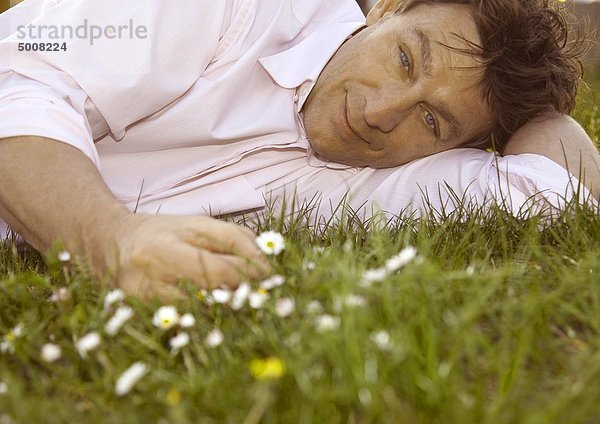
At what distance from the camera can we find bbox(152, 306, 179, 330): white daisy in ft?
5.21

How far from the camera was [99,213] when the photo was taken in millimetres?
1970

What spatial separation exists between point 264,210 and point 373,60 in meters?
0.81

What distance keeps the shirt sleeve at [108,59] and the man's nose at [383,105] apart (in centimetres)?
73

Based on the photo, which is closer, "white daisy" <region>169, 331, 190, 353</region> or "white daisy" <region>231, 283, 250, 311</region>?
"white daisy" <region>169, 331, 190, 353</region>

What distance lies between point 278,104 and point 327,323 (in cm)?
197

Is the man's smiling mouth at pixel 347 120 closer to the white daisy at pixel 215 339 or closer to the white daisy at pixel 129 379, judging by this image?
the white daisy at pixel 215 339

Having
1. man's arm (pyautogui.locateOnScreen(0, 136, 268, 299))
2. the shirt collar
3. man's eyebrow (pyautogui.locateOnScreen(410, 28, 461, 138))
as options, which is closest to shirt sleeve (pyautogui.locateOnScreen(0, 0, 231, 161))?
man's arm (pyautogui.locateOnScreen(0, 136, 268, 299))

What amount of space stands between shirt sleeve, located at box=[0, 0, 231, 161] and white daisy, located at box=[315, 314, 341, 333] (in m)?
1.25

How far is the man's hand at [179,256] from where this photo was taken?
175 cm

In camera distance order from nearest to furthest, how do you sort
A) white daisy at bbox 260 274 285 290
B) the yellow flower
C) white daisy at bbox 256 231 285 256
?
the yellow flower < white daisy at bbox 260 274 285 290 < white daisy at bbox 256 231 285 256

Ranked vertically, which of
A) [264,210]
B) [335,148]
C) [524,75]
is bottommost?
[264,210]

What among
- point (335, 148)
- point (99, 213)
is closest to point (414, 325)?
point (99, 213)

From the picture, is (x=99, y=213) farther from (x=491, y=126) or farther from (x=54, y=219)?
(x=491, y=126)

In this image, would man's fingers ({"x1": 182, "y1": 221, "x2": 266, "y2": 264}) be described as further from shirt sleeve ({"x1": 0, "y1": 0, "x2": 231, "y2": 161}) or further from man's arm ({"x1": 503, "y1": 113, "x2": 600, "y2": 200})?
man's arm ({"x1": 503, "y1": 113, "x2": 600, "y2": 200})
